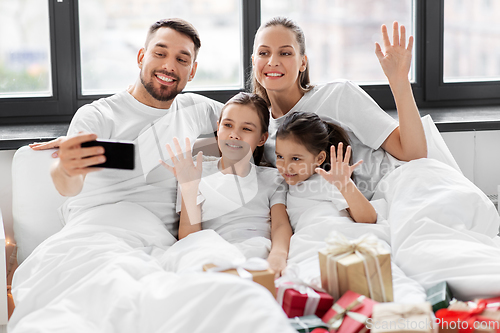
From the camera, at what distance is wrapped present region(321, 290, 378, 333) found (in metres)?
1.04

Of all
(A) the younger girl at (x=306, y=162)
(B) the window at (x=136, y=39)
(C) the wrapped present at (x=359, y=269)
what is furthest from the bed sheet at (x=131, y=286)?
(B) the window at (x=136, y=39)

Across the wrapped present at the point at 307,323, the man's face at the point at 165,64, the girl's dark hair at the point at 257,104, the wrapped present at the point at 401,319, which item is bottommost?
the wrapped present at the point at 307,323

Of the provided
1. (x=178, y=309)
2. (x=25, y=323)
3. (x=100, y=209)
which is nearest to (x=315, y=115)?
(x=100, y=209)

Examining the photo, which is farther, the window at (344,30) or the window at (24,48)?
the window at (344,30)

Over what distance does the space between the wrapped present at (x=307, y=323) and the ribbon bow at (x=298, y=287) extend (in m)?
0.03

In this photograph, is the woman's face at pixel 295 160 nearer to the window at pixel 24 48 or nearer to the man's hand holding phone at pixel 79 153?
the man's hand holding phone at pixel 79 153

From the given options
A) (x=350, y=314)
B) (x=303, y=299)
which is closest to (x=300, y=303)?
(x=303, y=299)

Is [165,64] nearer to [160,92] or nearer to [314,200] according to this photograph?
[160,92]

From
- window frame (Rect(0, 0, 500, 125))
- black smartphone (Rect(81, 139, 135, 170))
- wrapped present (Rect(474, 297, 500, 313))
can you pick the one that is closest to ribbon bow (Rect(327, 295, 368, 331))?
wrapped present (Rect(474, 297, 500, 313))

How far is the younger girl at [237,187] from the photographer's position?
159cm

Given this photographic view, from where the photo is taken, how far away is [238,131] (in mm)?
1678

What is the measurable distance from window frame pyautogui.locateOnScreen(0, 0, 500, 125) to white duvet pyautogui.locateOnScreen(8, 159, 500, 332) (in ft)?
2.78

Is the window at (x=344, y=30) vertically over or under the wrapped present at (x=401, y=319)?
over

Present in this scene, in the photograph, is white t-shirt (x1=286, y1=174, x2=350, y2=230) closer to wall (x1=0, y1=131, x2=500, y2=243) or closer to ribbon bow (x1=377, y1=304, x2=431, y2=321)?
ribbon bow (x1=377, y1=304, x2=431, y2=321)
